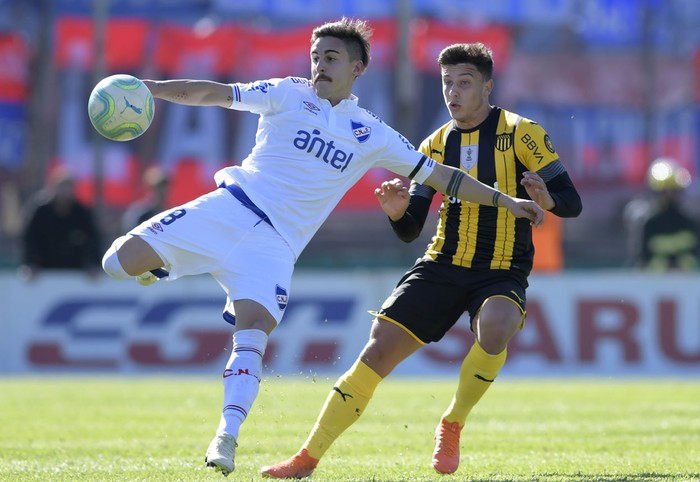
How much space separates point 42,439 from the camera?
29.4ft

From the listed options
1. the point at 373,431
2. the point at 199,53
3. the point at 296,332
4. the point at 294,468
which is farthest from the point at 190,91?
the point at 199,53

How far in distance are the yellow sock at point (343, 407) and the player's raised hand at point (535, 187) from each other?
127 centimetres

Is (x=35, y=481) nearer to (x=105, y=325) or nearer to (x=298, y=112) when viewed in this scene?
(x=298, y=112)

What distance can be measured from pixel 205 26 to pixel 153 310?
11.2m

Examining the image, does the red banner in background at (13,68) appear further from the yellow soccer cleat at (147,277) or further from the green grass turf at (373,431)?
the yellow soccer cleat at (147,277)

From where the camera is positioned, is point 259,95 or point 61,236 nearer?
point 259,95

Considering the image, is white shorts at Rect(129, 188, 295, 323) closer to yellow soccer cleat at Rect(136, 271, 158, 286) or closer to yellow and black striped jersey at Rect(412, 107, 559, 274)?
yellow soccer cleat at Rect(136, 271, 158, 286)

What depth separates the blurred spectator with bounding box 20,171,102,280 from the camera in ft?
50.8

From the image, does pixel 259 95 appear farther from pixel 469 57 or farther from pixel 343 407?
pixel 343 407

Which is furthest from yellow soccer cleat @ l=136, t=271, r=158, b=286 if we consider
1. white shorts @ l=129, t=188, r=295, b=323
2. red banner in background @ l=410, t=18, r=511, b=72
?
red banner in background @ l=410, t=18, r=511, b=72

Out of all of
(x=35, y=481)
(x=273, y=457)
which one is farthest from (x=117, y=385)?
(x=35, y=481)

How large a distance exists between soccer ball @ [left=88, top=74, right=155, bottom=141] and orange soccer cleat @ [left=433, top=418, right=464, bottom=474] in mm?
2308

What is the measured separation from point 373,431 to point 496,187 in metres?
2.86

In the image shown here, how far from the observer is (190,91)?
22.3 ft
